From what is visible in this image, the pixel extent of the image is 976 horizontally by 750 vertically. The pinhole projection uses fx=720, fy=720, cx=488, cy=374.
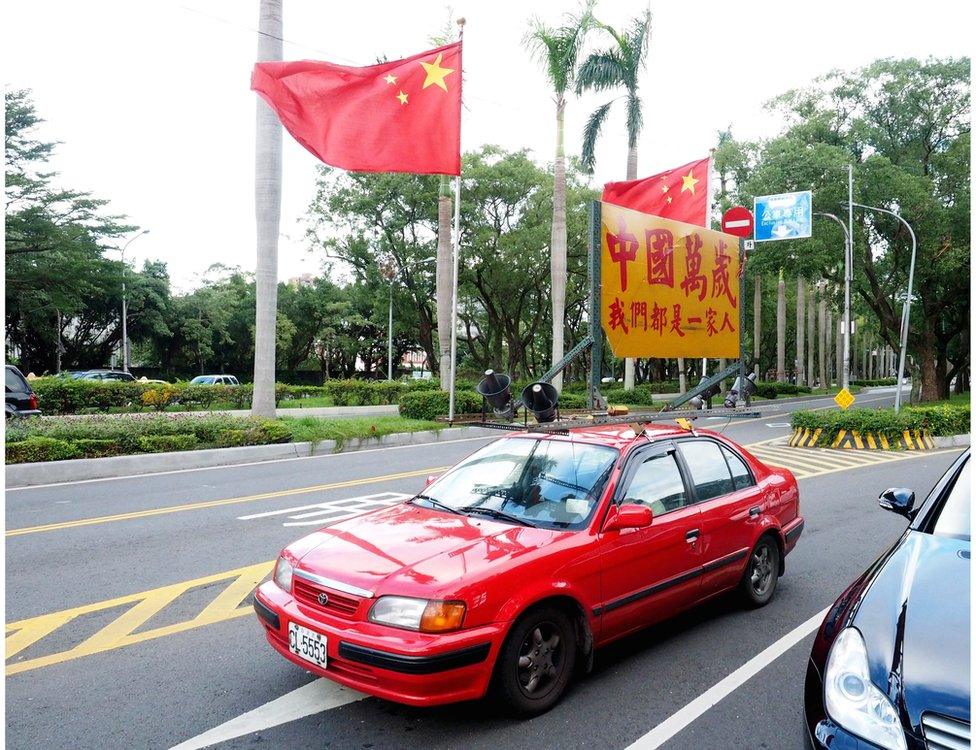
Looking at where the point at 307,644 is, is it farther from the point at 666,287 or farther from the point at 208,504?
the point at 208,504

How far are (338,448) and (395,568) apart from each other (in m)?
12.3

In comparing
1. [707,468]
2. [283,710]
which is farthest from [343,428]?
[283,710]

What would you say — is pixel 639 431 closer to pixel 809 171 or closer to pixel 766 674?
pixel 766 674

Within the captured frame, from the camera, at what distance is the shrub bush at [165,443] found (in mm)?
12828

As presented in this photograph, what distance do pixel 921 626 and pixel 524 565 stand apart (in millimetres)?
1723

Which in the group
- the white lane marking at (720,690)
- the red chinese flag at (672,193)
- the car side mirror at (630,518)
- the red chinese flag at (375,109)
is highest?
the red chinese flag at (375,109)

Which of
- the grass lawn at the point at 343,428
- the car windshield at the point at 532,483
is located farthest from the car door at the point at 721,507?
the grass lawn at the point at 343,428

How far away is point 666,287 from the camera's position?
24.4 feet

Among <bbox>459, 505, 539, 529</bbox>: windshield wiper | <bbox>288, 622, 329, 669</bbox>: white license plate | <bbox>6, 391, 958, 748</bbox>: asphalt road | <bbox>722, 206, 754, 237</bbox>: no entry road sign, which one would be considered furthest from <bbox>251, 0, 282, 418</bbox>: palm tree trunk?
<bbox>288, 622, 329, 669</bbox>: white license plate

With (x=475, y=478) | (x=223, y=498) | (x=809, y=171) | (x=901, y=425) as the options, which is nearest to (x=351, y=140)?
(x=223, y=498)

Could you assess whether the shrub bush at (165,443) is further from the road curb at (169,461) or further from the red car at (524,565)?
the red car at (524,565)

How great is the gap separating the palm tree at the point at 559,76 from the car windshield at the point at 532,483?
17819 mm

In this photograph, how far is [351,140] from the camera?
34.0 ft

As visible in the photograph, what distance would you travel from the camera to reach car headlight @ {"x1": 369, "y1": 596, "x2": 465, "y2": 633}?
3352 millimetres
